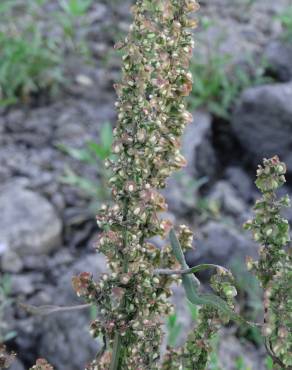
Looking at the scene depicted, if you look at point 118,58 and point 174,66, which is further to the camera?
point 118,58

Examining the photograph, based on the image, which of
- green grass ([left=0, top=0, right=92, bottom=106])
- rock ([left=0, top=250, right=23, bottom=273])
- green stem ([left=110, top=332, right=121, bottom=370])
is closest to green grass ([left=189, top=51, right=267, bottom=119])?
green grass ([left=0, top=0, right=92, bottom=106])

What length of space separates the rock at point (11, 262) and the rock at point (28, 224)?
32 millimetres

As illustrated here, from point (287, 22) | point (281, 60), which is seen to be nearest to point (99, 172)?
point (281, 60)

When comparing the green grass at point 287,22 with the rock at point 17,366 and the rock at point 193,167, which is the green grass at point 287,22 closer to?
the rock at point 193,167

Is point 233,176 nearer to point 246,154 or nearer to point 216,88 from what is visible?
point 246,154

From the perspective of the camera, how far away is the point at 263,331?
58.1 inches

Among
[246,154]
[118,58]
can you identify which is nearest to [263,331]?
[246,154]

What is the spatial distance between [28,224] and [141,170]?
254 cm

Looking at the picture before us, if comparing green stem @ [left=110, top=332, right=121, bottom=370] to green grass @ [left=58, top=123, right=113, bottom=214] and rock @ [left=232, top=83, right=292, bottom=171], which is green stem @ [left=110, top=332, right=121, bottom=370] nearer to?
green grass @ [left=58, top=123, right=113, bottom=214]

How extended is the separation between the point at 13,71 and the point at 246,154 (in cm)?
168

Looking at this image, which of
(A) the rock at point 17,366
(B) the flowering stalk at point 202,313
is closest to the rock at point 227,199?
(A) the rock at point 17,366

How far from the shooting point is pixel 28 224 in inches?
165

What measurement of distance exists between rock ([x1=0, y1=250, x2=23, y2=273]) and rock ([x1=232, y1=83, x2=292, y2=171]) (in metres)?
1.83

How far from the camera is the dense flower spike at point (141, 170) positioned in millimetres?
1700
